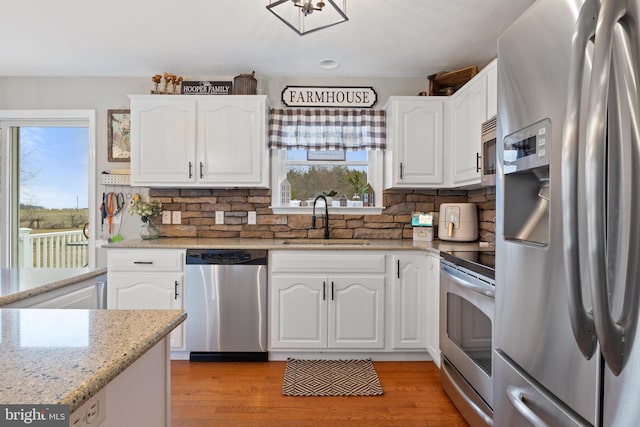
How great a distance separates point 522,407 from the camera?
1122mm

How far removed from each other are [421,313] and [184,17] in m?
2.64

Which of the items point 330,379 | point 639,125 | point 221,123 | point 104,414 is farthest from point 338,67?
point 104,414

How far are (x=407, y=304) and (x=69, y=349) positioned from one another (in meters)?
2.37

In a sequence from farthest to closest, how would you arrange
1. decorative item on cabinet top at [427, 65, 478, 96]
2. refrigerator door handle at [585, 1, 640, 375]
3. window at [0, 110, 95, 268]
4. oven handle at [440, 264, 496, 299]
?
window at [0, 110, 95, 268], decorative item on cabinet top at [427, 65, 478, 96], oven handle at [440, 264, 496, 299], refrigerator door handle at [585, 1, 640, 375]

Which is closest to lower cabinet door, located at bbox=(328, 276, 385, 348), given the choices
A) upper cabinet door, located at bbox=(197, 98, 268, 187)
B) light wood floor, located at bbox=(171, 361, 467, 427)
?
light wood floor, located at bbox=(171, 361, 467, 427)

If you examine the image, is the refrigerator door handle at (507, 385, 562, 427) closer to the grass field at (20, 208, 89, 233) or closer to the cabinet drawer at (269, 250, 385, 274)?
the cabinet drawer at (269, 250, 385, 274)

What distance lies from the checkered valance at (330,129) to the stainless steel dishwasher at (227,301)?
114 centimetres

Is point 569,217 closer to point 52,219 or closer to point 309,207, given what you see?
point 309,207

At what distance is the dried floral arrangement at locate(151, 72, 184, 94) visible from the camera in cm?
310

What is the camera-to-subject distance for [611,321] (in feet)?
2.25

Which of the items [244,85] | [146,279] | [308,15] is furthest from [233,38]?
[146,279]

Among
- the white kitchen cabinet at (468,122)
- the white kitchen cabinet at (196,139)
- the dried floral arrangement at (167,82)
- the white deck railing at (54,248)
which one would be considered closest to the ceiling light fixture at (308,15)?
the white kitchen cabinet at (196,139)

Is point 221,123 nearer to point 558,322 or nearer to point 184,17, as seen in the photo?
point 184,17

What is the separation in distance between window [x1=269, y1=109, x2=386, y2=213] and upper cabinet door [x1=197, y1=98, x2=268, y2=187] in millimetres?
249
